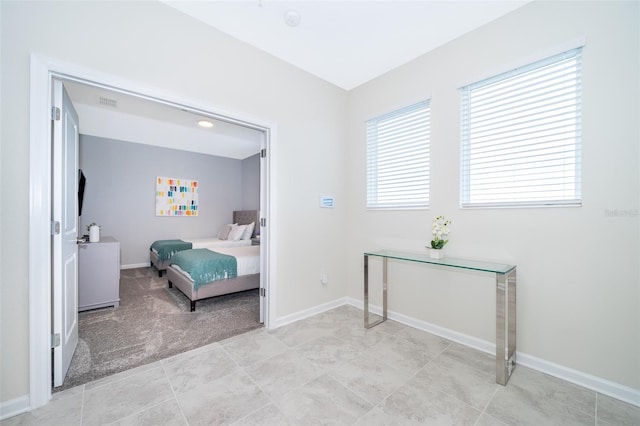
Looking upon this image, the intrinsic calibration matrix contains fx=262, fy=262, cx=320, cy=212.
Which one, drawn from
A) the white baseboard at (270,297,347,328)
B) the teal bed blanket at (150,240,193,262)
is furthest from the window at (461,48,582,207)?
the teal bed blanket at (150,240,193,262)

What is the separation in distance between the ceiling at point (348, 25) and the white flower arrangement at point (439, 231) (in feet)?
5.63

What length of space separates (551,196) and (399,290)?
160 centimetres

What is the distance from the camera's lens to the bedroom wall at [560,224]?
1673 mm

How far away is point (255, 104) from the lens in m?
2.60

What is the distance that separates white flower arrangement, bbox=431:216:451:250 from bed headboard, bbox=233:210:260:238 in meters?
4.29

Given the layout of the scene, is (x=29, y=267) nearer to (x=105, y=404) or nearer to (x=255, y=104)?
(x=105, y=404)

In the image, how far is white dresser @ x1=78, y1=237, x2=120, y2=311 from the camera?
3.12m

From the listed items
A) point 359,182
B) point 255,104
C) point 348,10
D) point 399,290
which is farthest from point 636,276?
point 255,104

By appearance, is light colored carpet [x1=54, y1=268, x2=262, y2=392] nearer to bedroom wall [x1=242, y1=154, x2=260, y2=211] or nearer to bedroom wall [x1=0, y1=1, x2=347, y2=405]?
bedroom wall [x1=0, y1=1, x2=347, y2=405]

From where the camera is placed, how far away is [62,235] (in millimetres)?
1792

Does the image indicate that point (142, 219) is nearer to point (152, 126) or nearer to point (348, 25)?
point (152, 126)

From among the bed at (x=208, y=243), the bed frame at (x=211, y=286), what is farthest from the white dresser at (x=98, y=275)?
the bed at (x=208, y=243)

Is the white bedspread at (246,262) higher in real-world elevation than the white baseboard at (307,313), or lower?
higher

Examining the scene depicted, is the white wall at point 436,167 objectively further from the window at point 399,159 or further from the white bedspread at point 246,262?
the white bedspread at point 246,262
